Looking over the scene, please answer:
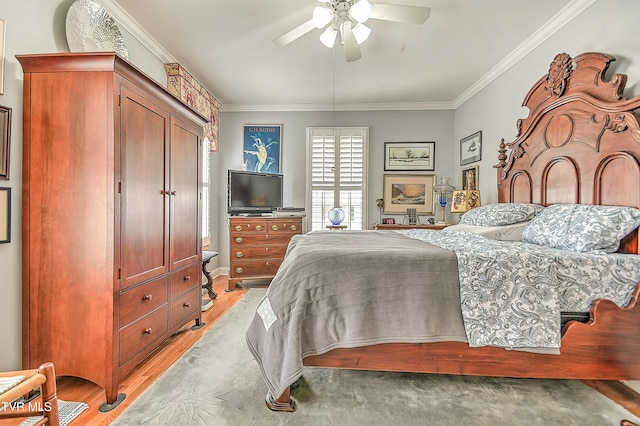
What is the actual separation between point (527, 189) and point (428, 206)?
1.83 metres

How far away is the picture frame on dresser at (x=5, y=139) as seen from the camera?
5.10ft

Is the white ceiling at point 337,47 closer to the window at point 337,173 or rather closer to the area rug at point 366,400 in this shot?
the window at point 337,173

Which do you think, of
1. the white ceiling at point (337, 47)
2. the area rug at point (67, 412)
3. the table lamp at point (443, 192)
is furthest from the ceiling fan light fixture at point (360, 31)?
the area rug at point (67, 412)

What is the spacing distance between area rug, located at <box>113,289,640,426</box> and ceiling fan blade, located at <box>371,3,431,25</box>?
2.34m

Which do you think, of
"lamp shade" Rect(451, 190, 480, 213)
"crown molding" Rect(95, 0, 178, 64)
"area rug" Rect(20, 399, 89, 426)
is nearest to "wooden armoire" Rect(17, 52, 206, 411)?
"area rug" Rect(20, 399, 89, 426)

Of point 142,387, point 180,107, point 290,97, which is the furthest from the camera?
point 290,97

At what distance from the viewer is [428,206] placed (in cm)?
455

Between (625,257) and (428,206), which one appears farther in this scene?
(428,206)

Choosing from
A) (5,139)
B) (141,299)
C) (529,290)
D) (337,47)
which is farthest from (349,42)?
(141,299)

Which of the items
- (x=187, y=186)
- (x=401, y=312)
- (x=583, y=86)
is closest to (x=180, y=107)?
(x=187, y=186)

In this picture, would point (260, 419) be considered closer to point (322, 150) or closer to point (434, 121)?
point (322, 150)

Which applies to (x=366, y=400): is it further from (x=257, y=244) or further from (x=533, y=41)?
(x=533, y=41)

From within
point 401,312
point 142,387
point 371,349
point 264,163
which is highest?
point 264,163

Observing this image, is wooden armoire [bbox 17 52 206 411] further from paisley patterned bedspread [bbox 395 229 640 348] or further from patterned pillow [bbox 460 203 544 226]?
patterned pillow [bbox 460 203 544 226]
